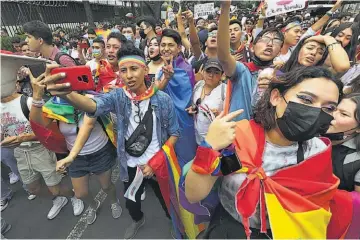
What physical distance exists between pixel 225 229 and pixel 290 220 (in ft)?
1.27

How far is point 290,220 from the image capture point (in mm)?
1201

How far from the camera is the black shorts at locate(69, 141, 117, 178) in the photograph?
2271mm

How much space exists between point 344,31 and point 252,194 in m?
2.84

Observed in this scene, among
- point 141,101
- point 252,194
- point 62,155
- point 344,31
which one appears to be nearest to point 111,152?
point 62,155

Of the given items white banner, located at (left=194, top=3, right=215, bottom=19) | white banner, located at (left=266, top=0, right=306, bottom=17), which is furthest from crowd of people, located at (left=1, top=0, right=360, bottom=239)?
white banner, located at (left=194, top=3, right=215, bottom=19)

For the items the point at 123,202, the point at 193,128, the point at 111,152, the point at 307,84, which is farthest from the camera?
the point at 123,202

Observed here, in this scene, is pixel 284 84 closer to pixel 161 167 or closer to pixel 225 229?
pixel 225 229

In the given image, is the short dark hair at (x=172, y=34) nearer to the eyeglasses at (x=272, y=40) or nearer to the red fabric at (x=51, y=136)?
the eyeglasses at (x=272, y=40)

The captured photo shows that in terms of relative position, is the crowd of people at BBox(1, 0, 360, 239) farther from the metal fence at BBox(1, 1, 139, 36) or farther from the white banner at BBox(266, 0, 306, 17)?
the metal fence at BBox(1, 1, 139, 36)

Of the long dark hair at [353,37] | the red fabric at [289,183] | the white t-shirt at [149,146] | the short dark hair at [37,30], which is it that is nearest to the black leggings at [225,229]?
the red fabric at [289,183]

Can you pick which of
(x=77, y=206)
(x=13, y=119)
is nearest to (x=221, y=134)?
(x=13, y=119)

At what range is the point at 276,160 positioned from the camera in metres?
1.25

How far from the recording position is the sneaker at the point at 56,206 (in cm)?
280

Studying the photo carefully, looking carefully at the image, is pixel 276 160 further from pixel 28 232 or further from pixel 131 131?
pixel 28 232
